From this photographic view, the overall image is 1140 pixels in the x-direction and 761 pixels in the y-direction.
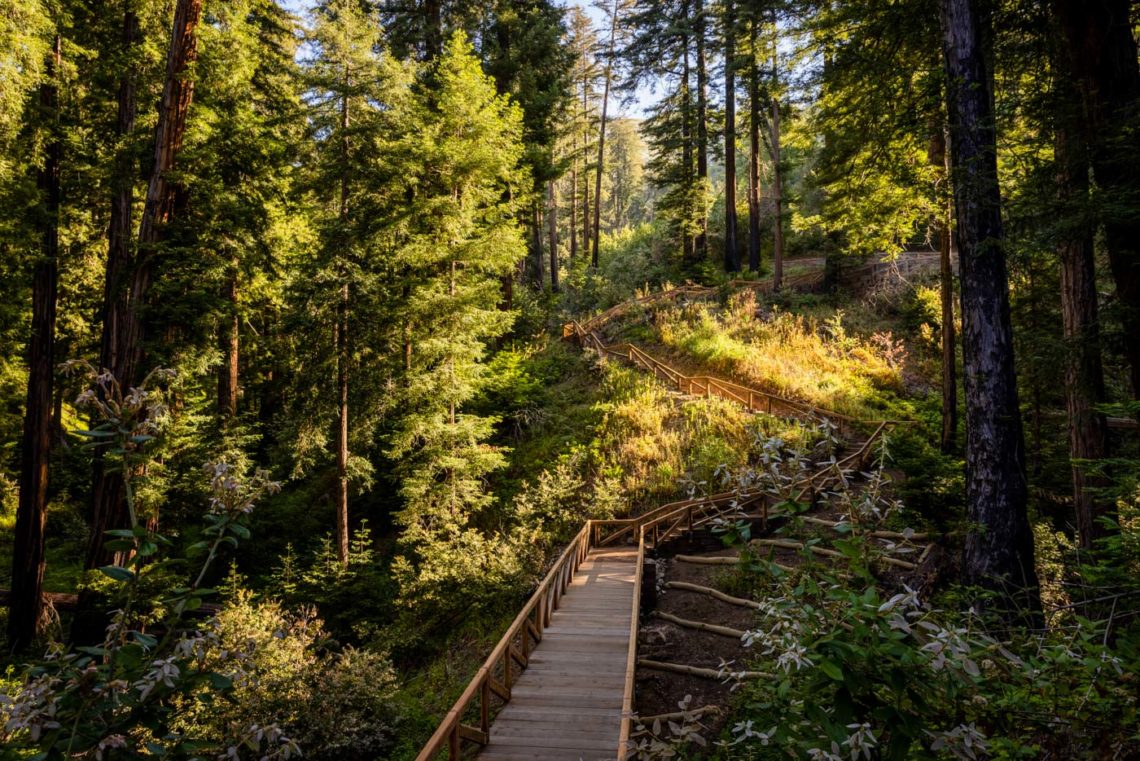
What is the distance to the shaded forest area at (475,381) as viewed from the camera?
2.58 m

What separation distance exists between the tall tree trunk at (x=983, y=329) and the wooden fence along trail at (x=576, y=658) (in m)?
1.72

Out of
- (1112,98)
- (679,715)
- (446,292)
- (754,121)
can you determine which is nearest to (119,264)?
(446,292)

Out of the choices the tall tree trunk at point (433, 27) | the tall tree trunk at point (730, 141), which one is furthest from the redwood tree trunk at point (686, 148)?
the tall tree trunk at point (433, 27)

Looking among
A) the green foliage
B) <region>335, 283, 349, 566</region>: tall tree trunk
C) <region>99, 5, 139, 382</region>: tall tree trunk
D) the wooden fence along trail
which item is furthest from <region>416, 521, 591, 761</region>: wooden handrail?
<region>99, 5, 139, 382</region>: tall tree trunk

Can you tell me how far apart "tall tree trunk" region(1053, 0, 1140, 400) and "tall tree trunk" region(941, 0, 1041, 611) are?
3.02 feet

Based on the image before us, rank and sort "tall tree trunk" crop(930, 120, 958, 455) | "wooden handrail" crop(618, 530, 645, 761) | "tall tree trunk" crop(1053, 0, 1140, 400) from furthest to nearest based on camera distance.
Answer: "tall tree trunk" crop(930, 120, 958, 455)
"tall tree trunk" crop(1053, 0, 1140, 400)
"wooden handrail" crop(618, 530, 645, 761)

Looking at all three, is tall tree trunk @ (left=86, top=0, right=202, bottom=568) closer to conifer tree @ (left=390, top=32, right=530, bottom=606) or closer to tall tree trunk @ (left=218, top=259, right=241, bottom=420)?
tall tree trunk @ (left=218, top=259, right=241, bottom=420)

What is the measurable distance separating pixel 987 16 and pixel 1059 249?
10.6 feet

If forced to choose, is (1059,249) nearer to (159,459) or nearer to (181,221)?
(181,221)

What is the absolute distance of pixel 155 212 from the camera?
9.36 m

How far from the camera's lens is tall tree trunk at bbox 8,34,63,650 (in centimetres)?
1194

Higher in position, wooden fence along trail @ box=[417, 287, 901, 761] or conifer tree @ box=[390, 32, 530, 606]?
conifer tree @ box=[390, 32, 530, 606]

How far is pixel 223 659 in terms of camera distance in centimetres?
235

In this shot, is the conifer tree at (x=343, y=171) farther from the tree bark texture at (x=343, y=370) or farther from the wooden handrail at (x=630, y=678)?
the wooden handrail at (x=630, y=678)
